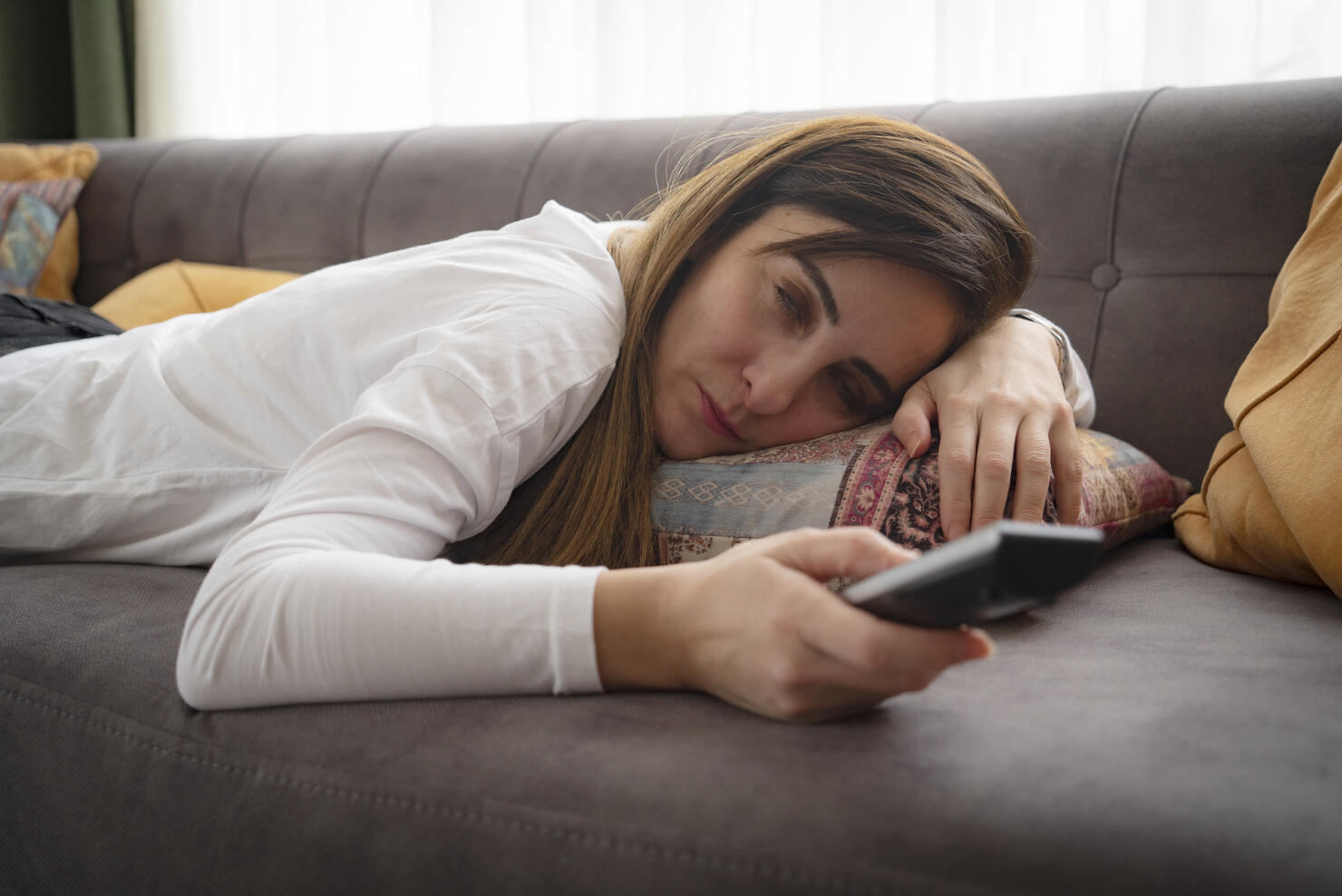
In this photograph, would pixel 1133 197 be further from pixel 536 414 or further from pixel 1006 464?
pixel 536 414

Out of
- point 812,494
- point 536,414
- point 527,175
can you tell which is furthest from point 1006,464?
point 527,175

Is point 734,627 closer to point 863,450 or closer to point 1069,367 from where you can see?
point 863,450

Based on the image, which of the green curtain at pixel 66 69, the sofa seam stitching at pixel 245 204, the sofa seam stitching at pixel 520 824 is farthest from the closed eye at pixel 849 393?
the green curtain at pixel 66 69

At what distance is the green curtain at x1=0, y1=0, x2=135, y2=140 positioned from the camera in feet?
8.05

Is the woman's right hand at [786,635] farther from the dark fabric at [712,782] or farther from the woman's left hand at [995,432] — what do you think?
the woman's left hand at [995,432]

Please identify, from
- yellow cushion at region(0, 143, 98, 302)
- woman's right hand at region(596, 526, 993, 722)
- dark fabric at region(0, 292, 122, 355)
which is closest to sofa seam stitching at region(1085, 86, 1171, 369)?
woman's right hand at region(596, 526, 993, 722)

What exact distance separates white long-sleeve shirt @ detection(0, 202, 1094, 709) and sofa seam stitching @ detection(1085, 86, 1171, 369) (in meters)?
0.20

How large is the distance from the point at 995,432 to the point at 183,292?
139cm

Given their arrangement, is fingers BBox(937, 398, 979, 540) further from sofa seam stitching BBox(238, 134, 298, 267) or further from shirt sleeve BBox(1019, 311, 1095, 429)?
sofa seam stitching BBox(238, 134, 298, 267)

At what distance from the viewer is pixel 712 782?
0.43 meters

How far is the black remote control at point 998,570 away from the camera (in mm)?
336

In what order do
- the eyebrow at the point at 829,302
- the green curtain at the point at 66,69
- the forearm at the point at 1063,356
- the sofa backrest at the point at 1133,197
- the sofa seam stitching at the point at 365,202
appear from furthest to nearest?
the green curtain at the point at 66,69, the sofa seam stitching at the point at 365,202, the sofa backrest at the point at 1133,197, the forearm at the point at 1063,356, the eyebrow at the point at 829,302

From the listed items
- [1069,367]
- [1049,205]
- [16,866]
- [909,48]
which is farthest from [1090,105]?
[16,866]

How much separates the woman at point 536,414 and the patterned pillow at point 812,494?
0.02 meters
